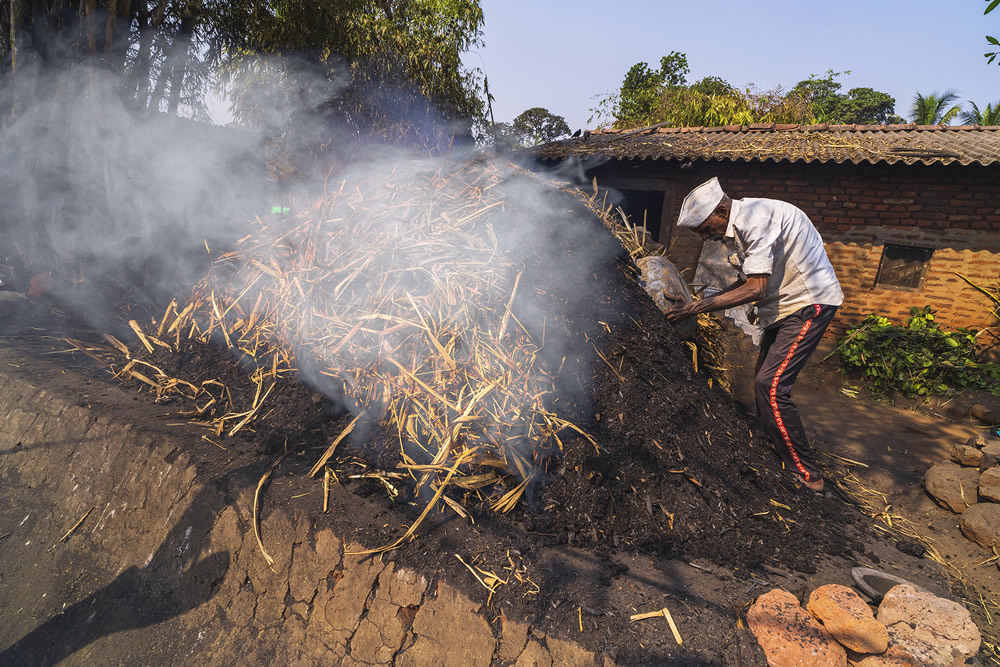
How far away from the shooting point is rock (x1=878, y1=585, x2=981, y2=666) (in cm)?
180

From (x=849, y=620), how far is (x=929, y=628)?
357 millimetres

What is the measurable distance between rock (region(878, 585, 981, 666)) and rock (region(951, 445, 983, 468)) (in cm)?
241

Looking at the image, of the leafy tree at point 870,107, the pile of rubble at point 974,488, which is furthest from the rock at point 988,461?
the leafy tree at point 870,107

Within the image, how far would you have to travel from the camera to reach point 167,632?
2.29m

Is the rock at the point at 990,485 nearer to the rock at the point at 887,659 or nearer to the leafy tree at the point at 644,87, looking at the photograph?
the rock at the point at 887,659

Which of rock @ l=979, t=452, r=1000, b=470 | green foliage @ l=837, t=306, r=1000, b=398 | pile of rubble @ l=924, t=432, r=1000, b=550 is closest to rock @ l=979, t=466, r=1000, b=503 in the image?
pile of rubble @ l=924, t=432, r=1000, b=550

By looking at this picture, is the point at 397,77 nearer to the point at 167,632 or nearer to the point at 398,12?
the point at 398,12

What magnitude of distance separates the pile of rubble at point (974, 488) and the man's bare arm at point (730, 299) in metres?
1.98

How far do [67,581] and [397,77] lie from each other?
690 cm

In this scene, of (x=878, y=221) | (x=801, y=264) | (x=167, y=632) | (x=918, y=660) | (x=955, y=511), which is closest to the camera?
(x=918, y=660)

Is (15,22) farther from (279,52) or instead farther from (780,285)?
(780,285)

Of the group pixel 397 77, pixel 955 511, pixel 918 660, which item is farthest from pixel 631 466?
pixel 397 77

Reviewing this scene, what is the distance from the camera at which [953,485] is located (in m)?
A: 3.40

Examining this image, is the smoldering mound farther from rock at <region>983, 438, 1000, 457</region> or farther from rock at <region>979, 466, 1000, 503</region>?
rock at <region>983, 438, 1000, 457</region>
